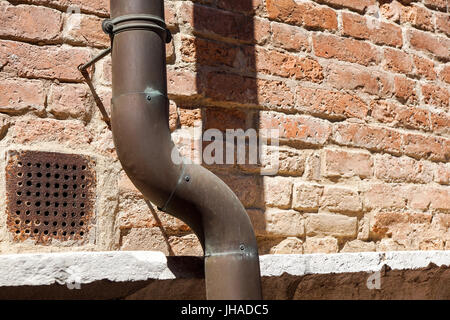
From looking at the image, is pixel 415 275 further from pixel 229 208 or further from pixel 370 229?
pixel 229 208

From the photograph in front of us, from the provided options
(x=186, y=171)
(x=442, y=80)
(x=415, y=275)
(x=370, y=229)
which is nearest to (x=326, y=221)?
(x=370, y=229)

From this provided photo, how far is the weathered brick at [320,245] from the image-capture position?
7.66 ft

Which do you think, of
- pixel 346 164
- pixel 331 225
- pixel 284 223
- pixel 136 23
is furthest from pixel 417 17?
pixel 136 23

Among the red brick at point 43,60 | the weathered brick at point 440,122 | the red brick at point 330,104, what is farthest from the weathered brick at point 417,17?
the red brick at point 43,60

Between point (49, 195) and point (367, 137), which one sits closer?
point (49, 195)

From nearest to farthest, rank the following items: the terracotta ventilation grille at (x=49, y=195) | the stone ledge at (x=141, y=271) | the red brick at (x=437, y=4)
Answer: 1. the stone ledge at (x=141, y=271)
2. the terracotta ventilation grille at (x=49, y=195)
3. the red brick at (x=437, y=4)

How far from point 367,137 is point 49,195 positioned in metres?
1.33

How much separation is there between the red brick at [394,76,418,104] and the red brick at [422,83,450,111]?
0.06 meters

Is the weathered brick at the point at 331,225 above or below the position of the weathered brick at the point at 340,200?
below

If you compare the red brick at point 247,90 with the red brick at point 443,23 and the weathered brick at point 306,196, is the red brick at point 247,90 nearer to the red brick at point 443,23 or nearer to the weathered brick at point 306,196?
the weathered brick at point 306,196

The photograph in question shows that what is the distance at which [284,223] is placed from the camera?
2.29 m

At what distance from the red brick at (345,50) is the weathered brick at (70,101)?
3.28ft

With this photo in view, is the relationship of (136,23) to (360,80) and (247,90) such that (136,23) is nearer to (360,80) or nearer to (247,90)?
(247,90)

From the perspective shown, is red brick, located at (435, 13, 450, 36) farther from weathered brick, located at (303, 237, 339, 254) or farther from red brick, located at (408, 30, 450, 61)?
weathered brick, located at (303, 237, 339, 254)
